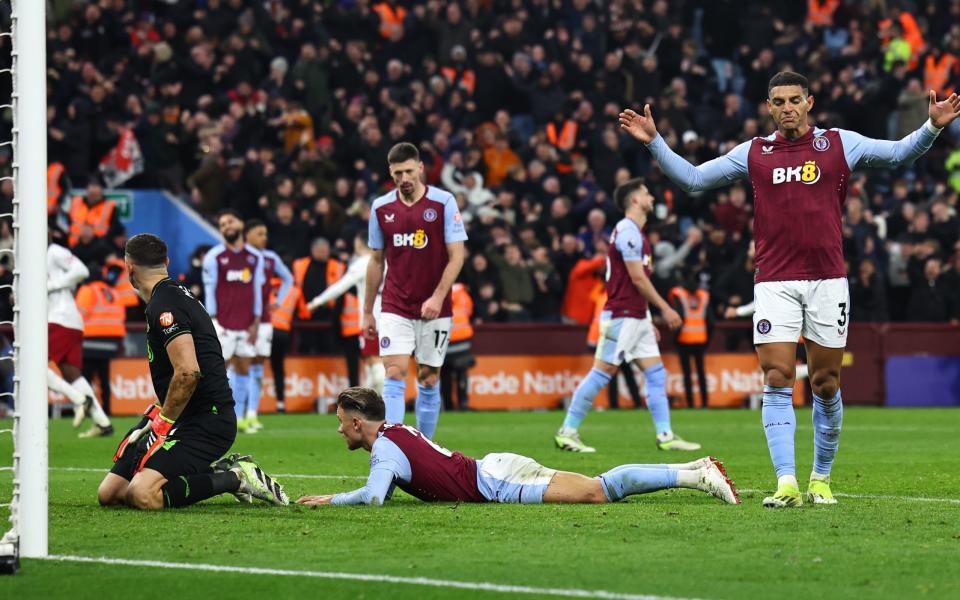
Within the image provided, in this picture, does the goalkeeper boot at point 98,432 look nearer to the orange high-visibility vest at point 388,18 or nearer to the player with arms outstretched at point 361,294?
the player with arms outstretched at point 361,294

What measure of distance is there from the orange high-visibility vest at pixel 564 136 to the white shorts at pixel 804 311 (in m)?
17.7

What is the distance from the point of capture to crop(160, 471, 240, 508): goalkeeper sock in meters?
9.27

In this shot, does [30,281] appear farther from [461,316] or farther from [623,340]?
[461,316]

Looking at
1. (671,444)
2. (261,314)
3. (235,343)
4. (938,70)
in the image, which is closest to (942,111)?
(671,444)

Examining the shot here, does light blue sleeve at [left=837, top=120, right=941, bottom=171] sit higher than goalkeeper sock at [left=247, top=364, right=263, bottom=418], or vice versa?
light blue sleeve at [left=837, top=120, right=941, bottom=171]

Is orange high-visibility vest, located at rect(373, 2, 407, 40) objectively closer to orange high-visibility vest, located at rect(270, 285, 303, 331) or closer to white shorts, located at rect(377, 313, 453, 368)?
orange high-visibility vest, located at rect(270, 285, 303, 331)

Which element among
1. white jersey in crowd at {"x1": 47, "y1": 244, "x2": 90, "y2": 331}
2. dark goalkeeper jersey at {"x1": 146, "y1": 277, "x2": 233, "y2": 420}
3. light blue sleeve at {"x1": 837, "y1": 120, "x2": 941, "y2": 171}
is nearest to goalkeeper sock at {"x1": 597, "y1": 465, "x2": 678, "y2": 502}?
light blue sleeve at {"x1": 837, "y1": 120, "x2": 941, "y2": 171}

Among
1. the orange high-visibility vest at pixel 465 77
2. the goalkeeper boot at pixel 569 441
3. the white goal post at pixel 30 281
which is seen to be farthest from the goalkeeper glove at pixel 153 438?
the orange high-visibility vest at pixel 465 77

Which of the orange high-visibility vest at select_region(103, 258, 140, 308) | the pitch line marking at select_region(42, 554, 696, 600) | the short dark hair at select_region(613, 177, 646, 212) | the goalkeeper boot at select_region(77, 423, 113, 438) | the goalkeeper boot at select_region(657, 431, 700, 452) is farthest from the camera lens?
the orange high-visibility vest at select_region(103, 258, 140, 308)

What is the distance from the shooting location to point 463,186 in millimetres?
25172

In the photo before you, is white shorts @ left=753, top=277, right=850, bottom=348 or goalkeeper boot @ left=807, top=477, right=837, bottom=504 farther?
goalkeeper boot @ left=807, top=477, right=837, bottom=504

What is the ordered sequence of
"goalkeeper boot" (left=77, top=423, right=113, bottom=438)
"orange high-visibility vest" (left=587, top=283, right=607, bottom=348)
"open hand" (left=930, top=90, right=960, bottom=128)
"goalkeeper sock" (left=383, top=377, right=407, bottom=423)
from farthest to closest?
"orange high-visibility vest" (left=587, top=283, right=607, bottom=348), "goalkeeper boot" (left=77, top=423, right=113, bottom=438), "goalkeeper sock" (left=383, top=377, right=407, bottom=423), "open hand" (left=930, top=90, right=960, bottom=128)

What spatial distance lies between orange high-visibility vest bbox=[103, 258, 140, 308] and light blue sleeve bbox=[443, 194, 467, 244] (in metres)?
9.76

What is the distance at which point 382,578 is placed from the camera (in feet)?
21.0
